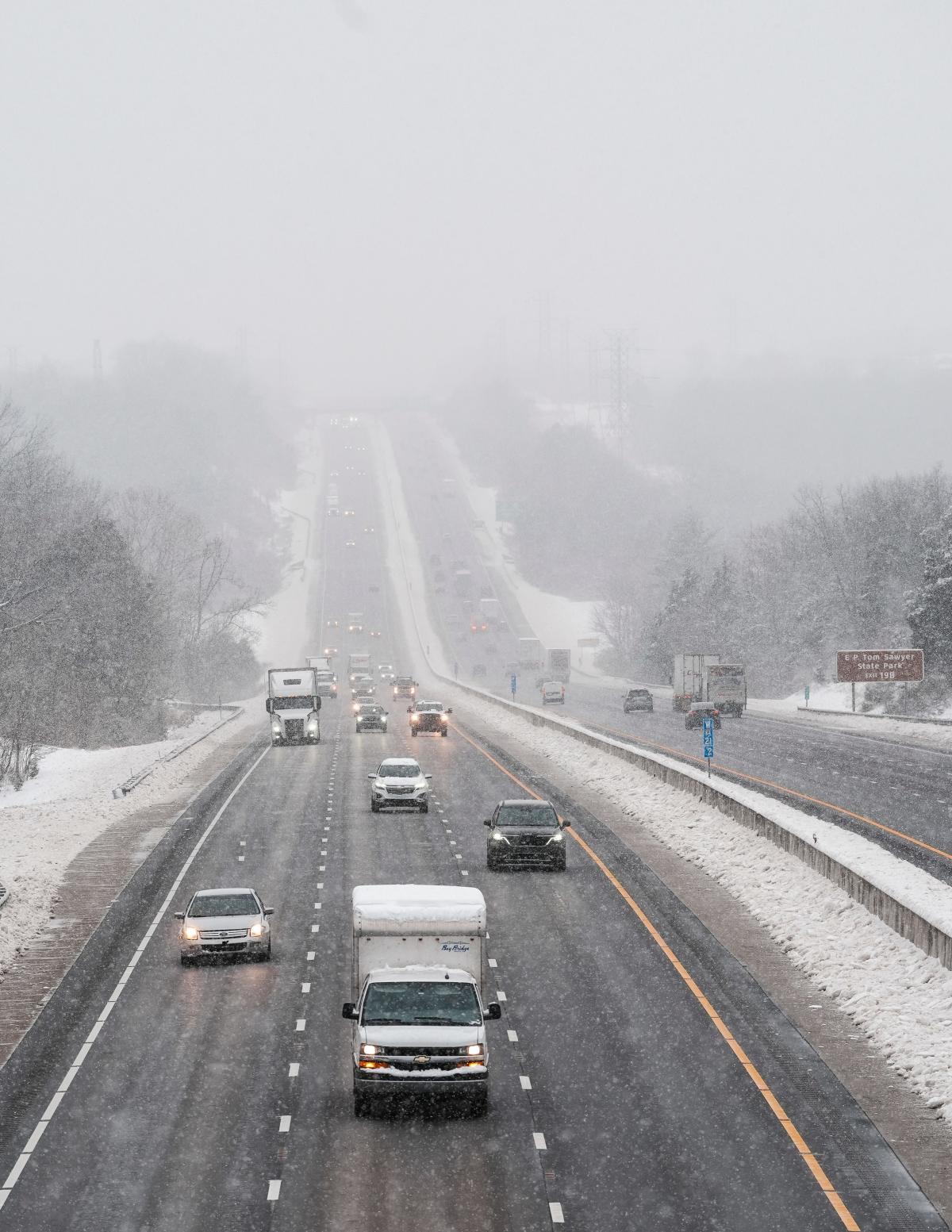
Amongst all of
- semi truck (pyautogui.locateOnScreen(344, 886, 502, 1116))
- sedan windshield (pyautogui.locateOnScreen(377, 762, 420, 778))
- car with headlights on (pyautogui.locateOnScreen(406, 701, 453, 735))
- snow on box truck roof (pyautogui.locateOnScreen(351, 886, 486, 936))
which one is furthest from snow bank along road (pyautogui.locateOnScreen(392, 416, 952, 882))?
semi truck (pyautogui.locateOnScreen(344, 886, 502, 1116))

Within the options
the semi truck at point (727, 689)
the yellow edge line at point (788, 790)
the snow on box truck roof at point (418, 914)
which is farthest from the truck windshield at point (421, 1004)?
the semi truck at point (727, 689)

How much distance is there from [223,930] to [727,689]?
63.4m

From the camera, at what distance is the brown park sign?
78.8 m

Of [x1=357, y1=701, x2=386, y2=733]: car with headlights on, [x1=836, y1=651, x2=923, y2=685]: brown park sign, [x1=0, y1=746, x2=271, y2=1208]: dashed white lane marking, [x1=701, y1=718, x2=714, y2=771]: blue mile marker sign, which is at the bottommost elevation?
[x1=0, y1=746, x2=271, y2=1208]: dashed white lane marking

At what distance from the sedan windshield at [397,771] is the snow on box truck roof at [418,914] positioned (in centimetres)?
2592

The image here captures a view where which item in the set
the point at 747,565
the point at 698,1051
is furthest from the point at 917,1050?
the point at 747,565

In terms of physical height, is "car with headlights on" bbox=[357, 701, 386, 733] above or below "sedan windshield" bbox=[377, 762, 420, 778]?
above

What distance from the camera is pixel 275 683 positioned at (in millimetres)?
72625

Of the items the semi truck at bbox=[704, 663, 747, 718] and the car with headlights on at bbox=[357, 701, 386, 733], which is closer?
the car with headlights on at bbox=[357, 701, 386, 733]

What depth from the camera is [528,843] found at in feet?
119

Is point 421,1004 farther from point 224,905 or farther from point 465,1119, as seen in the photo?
point 224,905

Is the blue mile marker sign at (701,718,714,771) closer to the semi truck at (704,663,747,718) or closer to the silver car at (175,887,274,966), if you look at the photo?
the silver car at (175,887,274,966)

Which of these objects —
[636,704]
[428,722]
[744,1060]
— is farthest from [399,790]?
[636,704]

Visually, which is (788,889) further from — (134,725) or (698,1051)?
(134,725)
